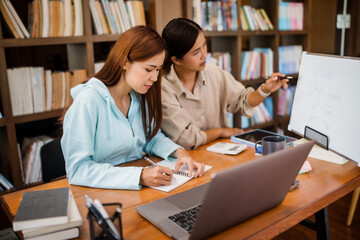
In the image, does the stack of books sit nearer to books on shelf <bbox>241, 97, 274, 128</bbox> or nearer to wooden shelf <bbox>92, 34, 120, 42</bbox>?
wooden shelf <bbox>92, 34, 120, 42</bbox>

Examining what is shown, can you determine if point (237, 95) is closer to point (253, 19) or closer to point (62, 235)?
point (253, 19)

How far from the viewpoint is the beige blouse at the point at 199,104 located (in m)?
1.81

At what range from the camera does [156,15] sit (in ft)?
8.20

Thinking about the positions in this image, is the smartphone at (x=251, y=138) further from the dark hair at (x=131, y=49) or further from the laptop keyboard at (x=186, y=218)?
the laptop keyboard at (x=186, y=218)

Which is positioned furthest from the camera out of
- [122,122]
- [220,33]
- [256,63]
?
[256,63]

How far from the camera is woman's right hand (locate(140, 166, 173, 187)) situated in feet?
4.14

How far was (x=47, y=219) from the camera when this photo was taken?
3.01ft

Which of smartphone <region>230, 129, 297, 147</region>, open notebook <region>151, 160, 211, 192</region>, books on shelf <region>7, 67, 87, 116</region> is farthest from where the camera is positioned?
books on shelf <region>7, 67, 87, 116</region>

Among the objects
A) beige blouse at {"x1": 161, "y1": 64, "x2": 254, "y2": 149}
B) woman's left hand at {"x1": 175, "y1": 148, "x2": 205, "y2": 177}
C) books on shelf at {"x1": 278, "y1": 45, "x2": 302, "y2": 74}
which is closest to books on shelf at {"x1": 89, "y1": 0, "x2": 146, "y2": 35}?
beige blouse at {"x1": 161, "y1": 64, "x2": 254, "y2": 149}

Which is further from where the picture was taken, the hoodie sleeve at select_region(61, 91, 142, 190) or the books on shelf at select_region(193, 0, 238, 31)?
the books on shelf at select_region(193, 0, 238, 31)

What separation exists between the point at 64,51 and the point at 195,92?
1.23 m

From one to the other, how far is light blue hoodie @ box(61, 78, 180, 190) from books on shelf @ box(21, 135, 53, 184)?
0.91 meters

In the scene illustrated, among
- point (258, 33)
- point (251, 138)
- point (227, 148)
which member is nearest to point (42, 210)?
point (227, 148)

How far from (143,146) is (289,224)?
0.85 m
